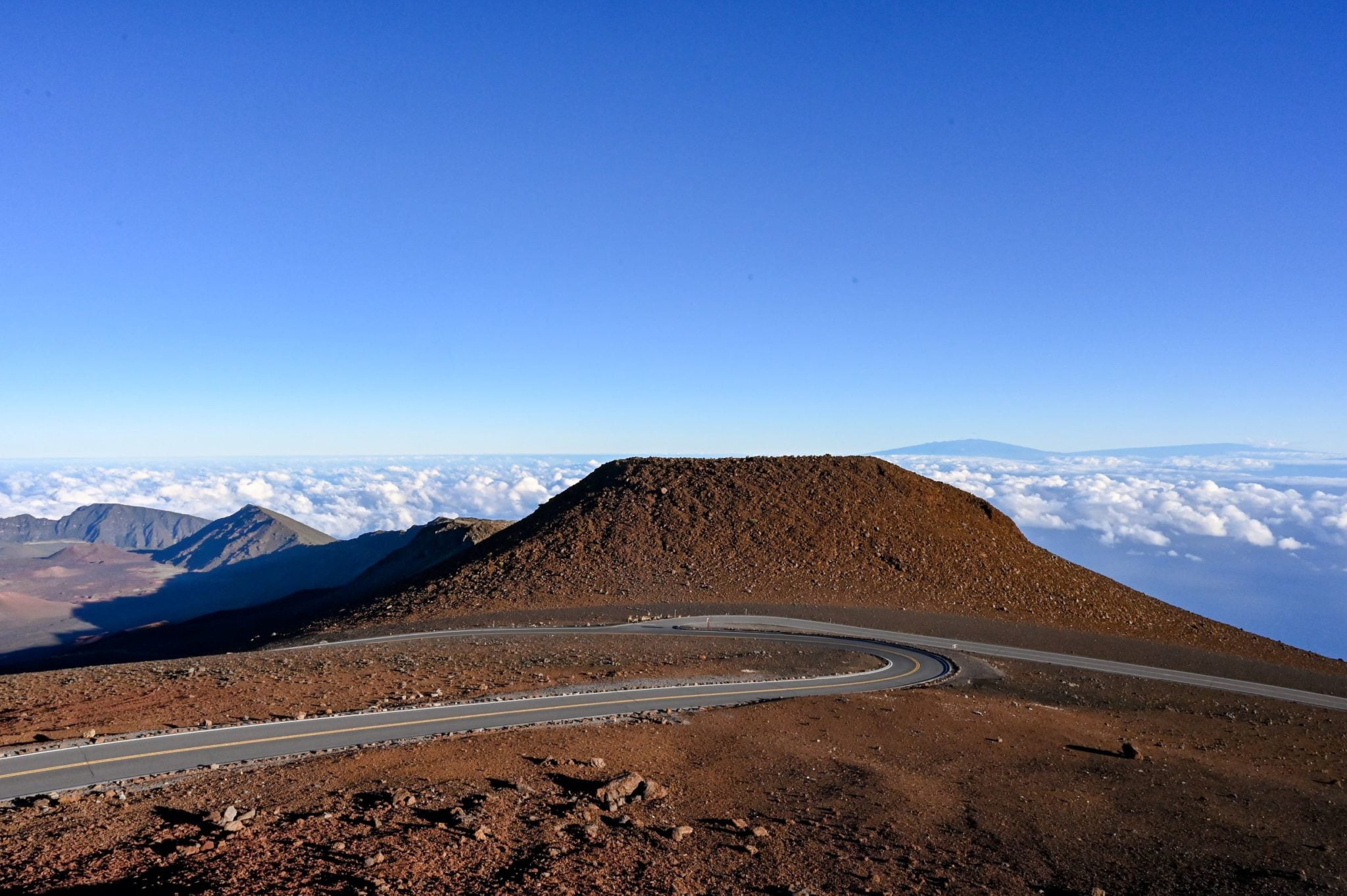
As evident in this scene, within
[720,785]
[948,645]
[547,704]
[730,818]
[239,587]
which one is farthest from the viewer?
[239,587]

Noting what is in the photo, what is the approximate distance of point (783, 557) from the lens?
172 ft

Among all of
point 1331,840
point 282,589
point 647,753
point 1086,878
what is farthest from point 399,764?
point 282,589

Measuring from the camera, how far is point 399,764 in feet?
53.4

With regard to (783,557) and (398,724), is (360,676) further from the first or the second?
(783,557)

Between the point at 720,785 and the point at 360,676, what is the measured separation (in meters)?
17.1

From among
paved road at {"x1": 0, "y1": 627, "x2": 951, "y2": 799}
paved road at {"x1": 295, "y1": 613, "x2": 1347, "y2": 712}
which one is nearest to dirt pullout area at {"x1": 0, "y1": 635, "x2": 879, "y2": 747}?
paved road at {"x1": 0, "y1": 627, "x2": 951, "y2": 799}

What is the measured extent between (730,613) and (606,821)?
3157cm

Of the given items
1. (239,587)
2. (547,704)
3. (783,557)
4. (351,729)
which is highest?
(351,729)

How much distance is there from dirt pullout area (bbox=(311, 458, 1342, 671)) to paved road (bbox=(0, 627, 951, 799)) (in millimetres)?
20092

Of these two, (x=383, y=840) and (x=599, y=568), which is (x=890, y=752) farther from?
(x=599, y=568)

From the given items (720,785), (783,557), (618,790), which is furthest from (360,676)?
(783,557)

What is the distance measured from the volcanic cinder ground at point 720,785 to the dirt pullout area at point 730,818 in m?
0.07

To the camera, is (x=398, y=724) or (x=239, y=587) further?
(x=239, y=587)

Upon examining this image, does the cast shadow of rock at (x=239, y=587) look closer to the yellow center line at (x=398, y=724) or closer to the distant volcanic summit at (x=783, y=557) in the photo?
the distant volcanic summit at (x=783, y=557)
